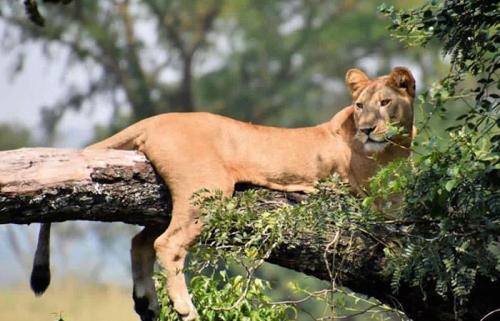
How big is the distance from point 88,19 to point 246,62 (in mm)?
3135

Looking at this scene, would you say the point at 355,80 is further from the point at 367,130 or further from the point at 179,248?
the point at 179,248

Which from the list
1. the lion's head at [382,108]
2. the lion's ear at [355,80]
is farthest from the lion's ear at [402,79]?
the lion's ear at [355,80]

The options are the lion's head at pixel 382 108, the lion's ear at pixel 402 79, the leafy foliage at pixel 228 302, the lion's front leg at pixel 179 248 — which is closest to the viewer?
the lion's front leg at pixel 179 248

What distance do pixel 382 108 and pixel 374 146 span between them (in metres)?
0.20

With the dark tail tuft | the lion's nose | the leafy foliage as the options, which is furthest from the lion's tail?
the lion's nose

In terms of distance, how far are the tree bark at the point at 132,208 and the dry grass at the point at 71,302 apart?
53.7 feet

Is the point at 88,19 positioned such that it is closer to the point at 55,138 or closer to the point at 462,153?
the point at 55,138

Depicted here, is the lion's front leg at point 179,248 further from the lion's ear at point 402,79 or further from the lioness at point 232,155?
the lion's ear at point 402,79

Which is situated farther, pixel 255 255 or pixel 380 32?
pixel 380 32

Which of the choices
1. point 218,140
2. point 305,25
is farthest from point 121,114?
point 218,140

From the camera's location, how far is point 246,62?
87.6ft

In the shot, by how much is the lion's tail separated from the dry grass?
15868 millimetres

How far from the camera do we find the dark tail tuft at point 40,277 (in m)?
6.32

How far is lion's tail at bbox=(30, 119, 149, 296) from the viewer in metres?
6.20
